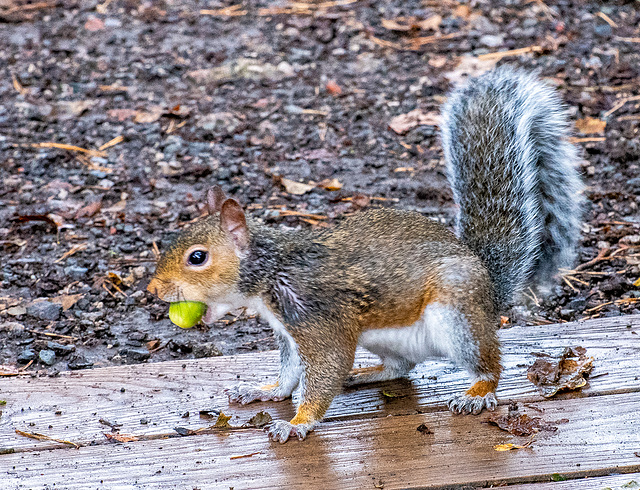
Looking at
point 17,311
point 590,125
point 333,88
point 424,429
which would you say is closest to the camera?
point 424,429

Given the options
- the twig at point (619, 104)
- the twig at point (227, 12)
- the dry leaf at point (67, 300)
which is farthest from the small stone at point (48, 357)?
the twig at point (227, 12)

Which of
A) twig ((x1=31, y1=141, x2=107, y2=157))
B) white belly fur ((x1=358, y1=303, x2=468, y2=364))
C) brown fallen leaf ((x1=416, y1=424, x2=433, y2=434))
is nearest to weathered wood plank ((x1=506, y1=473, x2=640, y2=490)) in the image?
brown fallen leaf ((x1=416, y1=424, x2=433, y2=434))

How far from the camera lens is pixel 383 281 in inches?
85.7

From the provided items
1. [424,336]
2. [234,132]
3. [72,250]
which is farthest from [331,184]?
[424,336]

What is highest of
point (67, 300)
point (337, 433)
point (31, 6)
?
point (337, 433)

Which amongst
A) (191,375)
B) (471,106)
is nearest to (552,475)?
(191,375)

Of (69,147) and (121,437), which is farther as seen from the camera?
(69,147)

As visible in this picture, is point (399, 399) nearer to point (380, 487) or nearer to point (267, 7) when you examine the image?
point (380, 487)

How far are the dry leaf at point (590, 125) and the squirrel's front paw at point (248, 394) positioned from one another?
2780 millimetres

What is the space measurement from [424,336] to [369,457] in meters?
A: 0.41

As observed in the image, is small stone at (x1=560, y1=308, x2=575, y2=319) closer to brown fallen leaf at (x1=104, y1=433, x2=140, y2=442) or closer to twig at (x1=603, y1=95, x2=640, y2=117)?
brown fallen leaf at (x1=104, y1=433, x2=140, y2=442)

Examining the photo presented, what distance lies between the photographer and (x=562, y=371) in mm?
2182

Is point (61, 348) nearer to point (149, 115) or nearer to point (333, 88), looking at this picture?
point (149, 115)

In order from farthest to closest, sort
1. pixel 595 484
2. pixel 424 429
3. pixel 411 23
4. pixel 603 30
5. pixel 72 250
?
pixel 411 23
pixel 603 30
pixel 72 250
pixel 424 429
pixel 595 484
